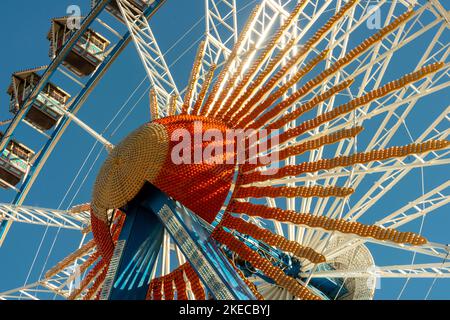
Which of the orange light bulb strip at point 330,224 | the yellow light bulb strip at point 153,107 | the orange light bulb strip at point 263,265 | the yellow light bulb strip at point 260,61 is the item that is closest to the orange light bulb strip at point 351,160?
the orange light bulb strip at point 330,224

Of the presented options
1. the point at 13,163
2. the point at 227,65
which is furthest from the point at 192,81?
the point at 13,163

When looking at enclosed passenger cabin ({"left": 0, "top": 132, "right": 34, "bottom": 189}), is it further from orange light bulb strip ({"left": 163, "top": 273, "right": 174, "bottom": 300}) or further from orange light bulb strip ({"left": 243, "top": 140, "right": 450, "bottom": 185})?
orange light bulb strip ({"left": 243, "top": 140, "right": 450, "bottom": 185})

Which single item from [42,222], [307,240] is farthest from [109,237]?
[42,222]

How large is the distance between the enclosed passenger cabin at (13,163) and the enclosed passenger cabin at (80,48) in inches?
100

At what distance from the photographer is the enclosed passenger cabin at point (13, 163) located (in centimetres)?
1914

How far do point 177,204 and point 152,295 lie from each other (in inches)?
60.7

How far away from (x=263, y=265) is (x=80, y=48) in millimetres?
10267

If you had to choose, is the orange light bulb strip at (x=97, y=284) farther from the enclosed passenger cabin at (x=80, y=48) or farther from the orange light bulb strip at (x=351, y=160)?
the enclosed passenger cabin at (x=80, y=48)

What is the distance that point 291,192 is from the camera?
10648 millimetres

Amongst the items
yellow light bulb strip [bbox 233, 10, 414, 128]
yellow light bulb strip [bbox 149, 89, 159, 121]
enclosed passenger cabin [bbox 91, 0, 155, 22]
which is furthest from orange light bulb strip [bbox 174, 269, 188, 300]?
enclosed passenger cabin [bbox 91, 0, 155, 22]

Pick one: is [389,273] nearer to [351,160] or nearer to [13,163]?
[351,160]

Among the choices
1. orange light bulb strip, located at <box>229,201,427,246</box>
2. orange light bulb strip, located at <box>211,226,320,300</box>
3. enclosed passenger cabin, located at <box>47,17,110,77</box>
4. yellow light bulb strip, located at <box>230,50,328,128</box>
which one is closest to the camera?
orange light bulb strip, located at <box>229,201,427,246</box>

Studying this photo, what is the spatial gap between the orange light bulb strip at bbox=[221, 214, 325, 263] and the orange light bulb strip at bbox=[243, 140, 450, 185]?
2.36ft

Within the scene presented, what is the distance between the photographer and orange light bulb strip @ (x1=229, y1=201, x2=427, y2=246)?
927 cm
